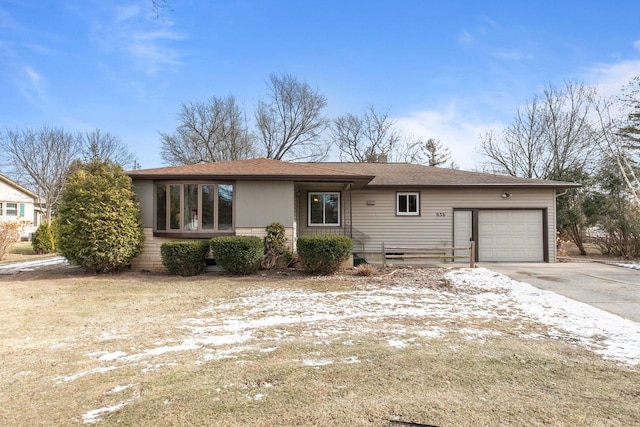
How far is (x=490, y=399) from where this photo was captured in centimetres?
291

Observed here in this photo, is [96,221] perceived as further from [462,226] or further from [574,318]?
[462,226]

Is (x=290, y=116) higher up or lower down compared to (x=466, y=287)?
higher up

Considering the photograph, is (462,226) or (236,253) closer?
(236,253)

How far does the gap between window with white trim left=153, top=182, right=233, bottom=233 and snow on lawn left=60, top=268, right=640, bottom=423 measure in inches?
126

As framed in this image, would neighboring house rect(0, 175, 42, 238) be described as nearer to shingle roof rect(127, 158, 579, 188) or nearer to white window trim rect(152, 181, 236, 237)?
white window trim rect(152, 181, 236, 237)

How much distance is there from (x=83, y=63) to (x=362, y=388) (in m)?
14.5

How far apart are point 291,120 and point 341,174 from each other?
21.4m

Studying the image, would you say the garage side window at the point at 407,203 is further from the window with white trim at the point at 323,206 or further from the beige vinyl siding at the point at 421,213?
the window with white trim at the point at 323,206

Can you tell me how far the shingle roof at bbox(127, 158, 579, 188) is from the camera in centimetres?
1046

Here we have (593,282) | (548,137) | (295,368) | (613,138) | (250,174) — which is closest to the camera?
(295,368)

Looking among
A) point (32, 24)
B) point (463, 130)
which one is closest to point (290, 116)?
point (463, 130)

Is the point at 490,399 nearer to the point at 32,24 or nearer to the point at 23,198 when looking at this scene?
the point at 32,24

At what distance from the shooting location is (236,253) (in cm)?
949

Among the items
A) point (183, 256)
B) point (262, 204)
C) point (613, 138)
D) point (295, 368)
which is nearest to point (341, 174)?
point (262, 204)
